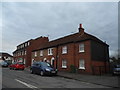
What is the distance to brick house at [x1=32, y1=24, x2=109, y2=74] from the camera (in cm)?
2288

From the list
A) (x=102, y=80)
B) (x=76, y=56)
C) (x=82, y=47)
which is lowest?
(x=102, y=80)

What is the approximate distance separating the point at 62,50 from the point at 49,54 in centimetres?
470

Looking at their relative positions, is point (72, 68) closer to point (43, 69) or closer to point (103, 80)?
point (43, 69)

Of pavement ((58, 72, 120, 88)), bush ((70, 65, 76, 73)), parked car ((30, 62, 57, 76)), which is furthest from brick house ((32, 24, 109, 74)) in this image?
parked car ((30, 62, 57, 76))

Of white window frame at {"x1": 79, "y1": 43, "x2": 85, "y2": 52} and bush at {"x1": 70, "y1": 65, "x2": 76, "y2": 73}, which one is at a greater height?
white window frame at {"x1": 79, "y1": 43, "x2": 85, "y2": 52}

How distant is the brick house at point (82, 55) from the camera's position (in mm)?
22875

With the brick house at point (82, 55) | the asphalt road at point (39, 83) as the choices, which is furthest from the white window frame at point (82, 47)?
the asphalt road at point (39, 83)

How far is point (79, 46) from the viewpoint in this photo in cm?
2478

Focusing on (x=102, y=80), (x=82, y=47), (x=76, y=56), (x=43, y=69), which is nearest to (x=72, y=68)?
(x=76, y=56)

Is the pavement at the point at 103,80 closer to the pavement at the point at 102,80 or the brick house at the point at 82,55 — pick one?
the pavement at the point at 102,80

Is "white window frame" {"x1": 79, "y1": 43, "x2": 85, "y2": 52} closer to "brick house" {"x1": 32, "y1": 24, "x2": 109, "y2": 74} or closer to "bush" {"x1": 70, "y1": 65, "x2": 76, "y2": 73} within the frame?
"brick house" {"x1": 32, "y1": 24, "x2": 109, "y2": 74}

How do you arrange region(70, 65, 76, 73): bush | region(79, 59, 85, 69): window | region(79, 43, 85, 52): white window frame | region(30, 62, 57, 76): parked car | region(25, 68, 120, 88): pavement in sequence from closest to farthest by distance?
region(25, 68, 120, 88): pavement → region(30, 62, 57, 76): parked car → region(79, 59, 85, 69): window → region(79, 43, 85, 52): white window frame → region(70, 65, 76, 73): bush

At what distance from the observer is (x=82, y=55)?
78.1 feet

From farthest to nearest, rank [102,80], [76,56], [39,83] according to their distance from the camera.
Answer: [76,56] → [102,80] → [39,83]
